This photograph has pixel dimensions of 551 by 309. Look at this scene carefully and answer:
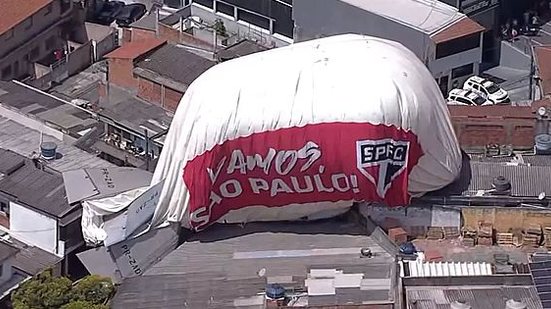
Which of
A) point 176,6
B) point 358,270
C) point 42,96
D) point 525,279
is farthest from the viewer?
point 176,6

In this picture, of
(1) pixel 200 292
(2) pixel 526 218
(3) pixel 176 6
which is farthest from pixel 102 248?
(3) pixel 176 6

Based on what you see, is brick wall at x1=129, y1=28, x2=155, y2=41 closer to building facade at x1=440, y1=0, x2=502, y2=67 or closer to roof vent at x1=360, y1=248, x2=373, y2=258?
building facade at x1=440, y1=0, x2=502, y2=67

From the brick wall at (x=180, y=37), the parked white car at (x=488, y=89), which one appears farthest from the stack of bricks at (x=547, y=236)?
the brick wall at (x=180, y=37)

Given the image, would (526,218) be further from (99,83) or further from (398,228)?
(99,83)

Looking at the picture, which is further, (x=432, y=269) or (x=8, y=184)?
(x=8, y=184)

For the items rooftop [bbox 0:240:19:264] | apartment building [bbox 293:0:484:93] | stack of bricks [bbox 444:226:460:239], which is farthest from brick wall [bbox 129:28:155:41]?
stack of bricks [bbox 444:226:460:239]

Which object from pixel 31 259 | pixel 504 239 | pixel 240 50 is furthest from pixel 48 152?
pixel 504 239

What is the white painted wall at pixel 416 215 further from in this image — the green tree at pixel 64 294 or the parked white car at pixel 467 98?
the parked white car at pixel 467 98
